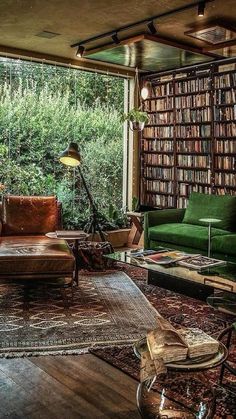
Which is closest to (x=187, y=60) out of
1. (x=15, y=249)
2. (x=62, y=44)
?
(x=62, y=44)

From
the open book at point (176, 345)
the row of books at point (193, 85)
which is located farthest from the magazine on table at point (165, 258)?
the row of books at point (193, 85)

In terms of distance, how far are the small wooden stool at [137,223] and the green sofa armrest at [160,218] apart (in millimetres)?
821

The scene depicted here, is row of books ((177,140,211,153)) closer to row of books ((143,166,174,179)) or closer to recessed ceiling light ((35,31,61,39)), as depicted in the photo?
row of books ((143,166,174,179))

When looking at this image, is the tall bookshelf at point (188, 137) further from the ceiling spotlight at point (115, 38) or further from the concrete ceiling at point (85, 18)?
the ceiling spotlight at point (115, 38)

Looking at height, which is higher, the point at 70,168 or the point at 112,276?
the point at 70,168

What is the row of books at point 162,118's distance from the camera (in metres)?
7.07

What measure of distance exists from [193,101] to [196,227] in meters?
1.97

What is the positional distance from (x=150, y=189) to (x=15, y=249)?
11.5 ft

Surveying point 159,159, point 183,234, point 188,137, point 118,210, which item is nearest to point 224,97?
point 188,137

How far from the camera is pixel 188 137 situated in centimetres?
679

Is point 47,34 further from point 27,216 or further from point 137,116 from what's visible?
point 27,216

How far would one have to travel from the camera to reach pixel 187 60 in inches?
249

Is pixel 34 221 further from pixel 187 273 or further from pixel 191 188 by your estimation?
pixel 191 188

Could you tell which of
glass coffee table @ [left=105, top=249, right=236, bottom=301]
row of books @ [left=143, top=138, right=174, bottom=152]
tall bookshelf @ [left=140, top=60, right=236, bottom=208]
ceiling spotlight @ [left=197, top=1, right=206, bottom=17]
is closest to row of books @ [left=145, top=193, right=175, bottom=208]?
tall bookshelf @ [left=140, top=60, right=236, bottom=208]
